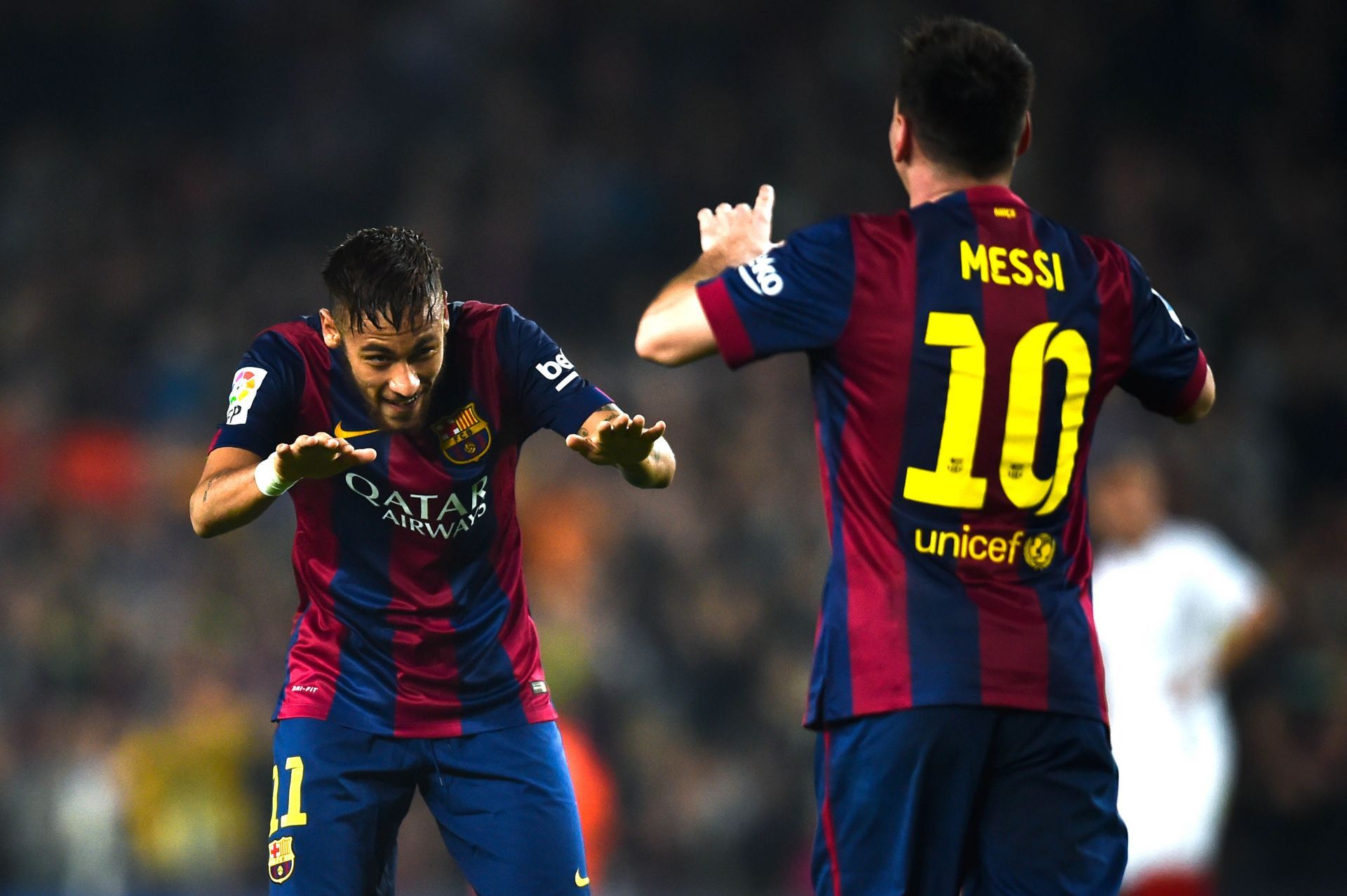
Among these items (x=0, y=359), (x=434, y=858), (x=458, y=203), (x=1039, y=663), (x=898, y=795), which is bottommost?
(x=434, y=858)

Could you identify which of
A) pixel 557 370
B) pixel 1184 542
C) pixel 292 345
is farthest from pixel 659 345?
pixel 1184 542

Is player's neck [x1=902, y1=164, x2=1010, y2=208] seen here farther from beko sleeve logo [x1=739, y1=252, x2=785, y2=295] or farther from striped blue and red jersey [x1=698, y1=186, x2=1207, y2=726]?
beko sleeve logo [x1=739, y1=252, x2=785, y2=295]

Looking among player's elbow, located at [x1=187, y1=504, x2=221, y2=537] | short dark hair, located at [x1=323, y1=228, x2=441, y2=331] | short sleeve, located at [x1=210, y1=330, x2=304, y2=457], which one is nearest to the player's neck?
short dark hair, located at [x1=323, y1=228, x2=441, y2=331]

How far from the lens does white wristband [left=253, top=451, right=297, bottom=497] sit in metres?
3.31

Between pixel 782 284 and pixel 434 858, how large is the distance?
6929 millimetres

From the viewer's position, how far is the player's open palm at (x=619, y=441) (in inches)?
133

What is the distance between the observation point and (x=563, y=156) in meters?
11.6

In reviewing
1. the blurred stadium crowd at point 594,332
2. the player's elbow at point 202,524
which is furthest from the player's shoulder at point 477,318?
the blurred stadium crowd at point 594,332

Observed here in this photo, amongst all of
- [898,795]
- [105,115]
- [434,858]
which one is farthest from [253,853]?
[898,795]

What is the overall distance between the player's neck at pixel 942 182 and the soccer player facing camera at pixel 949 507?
0.12 feet

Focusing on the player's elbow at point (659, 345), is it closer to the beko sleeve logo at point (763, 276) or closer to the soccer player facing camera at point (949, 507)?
the soccer player facing camera at point (949, 507)

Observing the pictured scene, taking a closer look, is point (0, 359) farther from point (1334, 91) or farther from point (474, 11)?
point (1334, 91)

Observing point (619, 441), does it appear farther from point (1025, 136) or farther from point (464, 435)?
point (1025, 136)

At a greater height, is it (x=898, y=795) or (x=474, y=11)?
(x=474, y=11)
